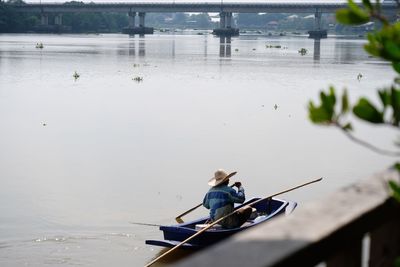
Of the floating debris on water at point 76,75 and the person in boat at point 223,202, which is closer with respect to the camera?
the person in boat at point 223,202

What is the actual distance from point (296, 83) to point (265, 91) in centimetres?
508

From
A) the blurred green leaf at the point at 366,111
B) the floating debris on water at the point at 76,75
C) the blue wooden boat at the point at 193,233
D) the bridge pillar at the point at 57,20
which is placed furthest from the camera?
the bridge pillar at the point at 57,20

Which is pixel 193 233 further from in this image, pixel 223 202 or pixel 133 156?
pixel 133 156

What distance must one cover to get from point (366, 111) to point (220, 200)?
9889 mm

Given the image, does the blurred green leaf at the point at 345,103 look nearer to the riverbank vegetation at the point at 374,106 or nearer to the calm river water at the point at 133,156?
the riverbank vegetation at the point at 374,106

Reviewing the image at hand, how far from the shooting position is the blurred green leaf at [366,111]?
2.28 m

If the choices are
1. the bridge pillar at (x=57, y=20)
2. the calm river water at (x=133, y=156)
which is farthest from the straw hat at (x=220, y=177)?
the bridge pillar at (x=57, y=20)

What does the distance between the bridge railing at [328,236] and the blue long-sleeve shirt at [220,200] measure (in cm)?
946

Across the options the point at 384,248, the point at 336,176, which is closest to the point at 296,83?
the point at 336,176

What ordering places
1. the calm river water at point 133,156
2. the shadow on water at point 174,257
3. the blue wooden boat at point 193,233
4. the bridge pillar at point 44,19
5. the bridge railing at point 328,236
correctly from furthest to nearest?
1. the bridge pillar at point 44,19
2. the calm river water at point 133,156
3. the shadow on water at point 174,257
4. the blue wooden boat at point 193,233
5. the bridge railing at point 328,236

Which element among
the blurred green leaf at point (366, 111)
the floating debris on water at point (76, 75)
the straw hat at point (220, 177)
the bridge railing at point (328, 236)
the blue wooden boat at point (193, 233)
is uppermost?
the blurred green leaf at point (366, 111)

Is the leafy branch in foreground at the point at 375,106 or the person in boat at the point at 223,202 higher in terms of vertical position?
the leafy branch in foreground at the point at 375,106

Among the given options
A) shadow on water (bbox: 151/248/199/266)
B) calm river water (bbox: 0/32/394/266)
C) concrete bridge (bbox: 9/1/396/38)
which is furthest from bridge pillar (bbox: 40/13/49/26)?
shadow on water (bbox: 151/248/199/266)

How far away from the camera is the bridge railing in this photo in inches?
71.4
